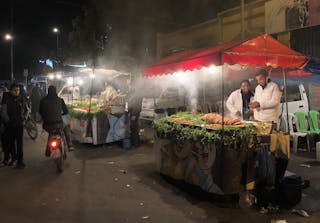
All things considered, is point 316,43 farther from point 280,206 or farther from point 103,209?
point 103,209

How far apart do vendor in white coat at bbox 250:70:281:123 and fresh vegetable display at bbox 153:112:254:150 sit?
1060 millimetres

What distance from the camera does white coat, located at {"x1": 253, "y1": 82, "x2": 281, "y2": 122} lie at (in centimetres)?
673

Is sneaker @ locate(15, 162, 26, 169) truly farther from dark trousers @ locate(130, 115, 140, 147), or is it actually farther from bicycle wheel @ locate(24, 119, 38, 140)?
bicycle wheel @ locate(24, 119, 38, 140)

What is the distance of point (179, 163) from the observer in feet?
21.4

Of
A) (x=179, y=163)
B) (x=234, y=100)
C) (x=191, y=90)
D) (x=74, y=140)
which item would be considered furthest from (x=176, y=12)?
(x=179, y=163)

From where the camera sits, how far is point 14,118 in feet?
25.9

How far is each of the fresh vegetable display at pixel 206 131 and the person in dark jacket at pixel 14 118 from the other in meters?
3.51

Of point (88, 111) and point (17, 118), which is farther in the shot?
point (88, 111)

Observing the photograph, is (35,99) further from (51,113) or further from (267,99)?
(267,99)

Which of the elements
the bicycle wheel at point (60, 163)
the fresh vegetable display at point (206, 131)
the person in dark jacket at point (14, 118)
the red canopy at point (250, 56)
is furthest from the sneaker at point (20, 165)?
the red canopy at point (250, 56)

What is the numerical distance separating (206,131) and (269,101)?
1.78m

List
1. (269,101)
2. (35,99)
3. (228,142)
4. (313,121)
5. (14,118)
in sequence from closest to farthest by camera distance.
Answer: (228,142) → (269,101) → (14,118) → (313,121) → (35,99)

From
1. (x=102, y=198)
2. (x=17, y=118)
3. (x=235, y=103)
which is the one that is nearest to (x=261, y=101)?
(x=235, y=103)

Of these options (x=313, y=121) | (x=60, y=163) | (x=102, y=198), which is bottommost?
(x=102, y=198)
